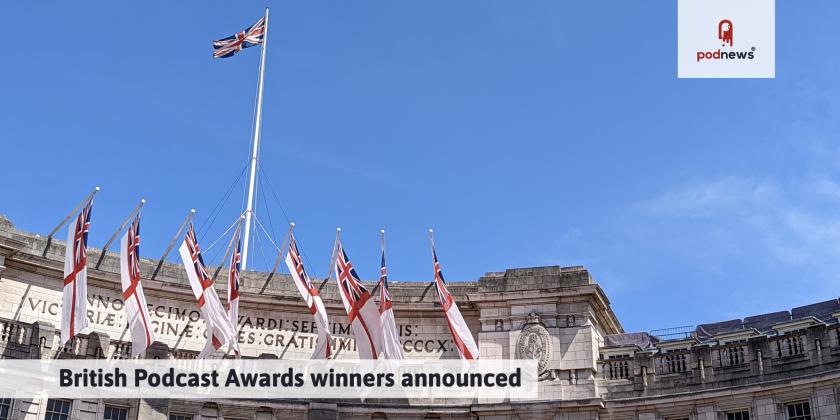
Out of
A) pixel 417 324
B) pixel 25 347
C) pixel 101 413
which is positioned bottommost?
pixel 101 413

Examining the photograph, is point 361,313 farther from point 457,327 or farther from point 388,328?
point 457,327

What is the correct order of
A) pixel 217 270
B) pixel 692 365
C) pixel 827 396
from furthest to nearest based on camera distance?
pixel 217 270 < pixel 692 365 < pixel 827 396

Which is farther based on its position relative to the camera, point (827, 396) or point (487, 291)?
point (487, 291)

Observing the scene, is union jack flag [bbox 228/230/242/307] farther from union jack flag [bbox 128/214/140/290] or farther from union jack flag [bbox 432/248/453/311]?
union jack flag [bbox 432/248/453/311]

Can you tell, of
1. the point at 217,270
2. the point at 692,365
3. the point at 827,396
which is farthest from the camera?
the point at 217,270

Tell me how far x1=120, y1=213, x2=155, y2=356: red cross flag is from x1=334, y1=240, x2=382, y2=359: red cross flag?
8486 mm

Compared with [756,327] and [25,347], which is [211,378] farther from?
[756,327]

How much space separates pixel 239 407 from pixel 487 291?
1253 centimetres

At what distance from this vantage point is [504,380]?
4234 cm

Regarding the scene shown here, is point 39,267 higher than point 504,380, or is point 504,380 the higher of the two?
point 39,267

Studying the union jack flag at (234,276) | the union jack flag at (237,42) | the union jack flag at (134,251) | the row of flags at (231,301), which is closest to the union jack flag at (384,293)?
the row of flags at (231,301)

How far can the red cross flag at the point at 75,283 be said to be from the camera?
122 ft

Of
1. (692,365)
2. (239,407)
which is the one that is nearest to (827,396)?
(692,365)

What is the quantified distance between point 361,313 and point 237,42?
17.5 meters
